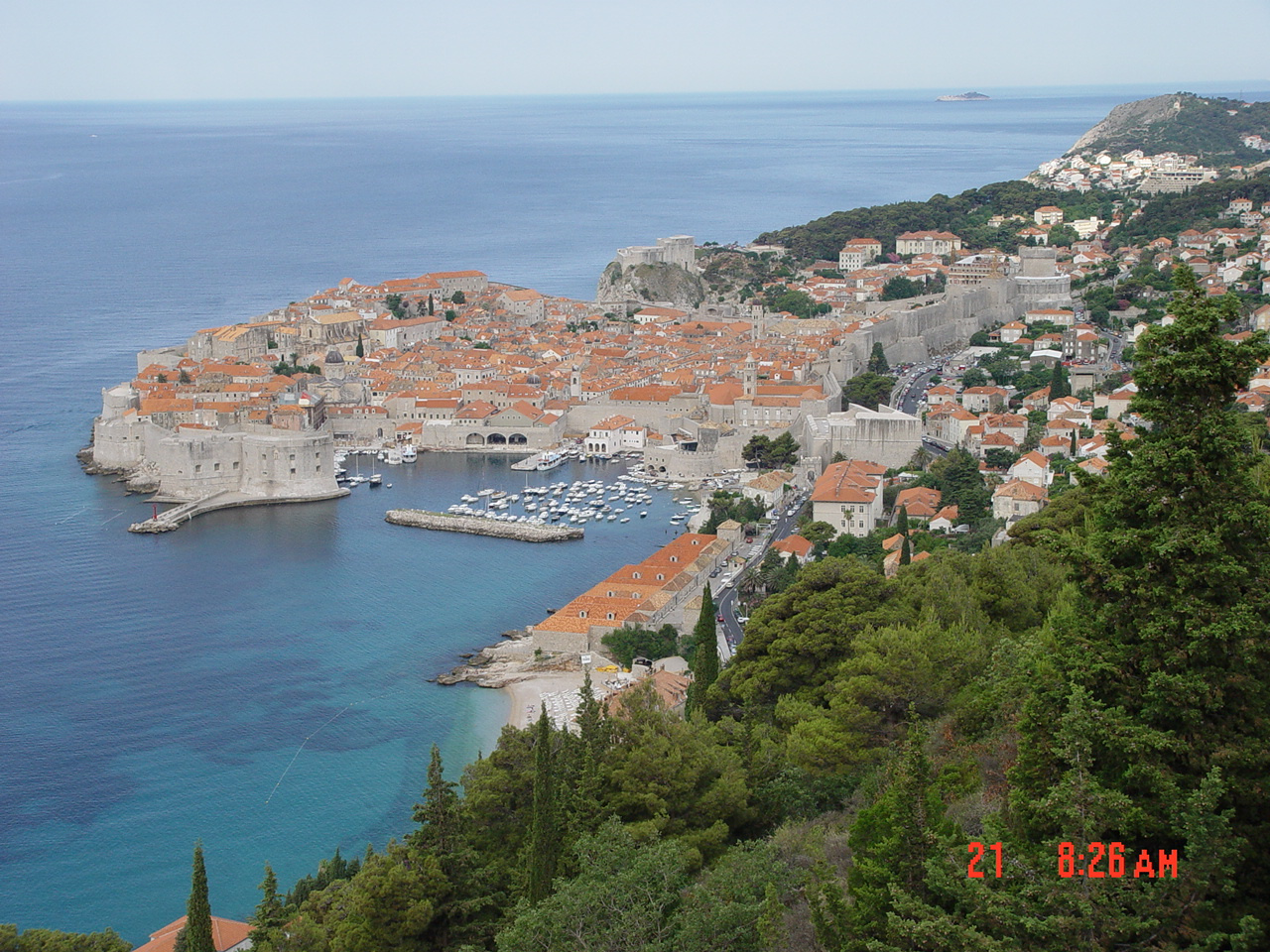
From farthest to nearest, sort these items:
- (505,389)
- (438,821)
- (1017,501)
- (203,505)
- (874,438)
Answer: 1. (505,389)
2. (203,505)
3. (874,438)
4. (1017,501)
5. (438,821)

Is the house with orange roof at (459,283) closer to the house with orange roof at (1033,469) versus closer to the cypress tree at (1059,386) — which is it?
the cypress tree at (1059,386)

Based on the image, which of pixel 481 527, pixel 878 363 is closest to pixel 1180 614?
pixel 481 527

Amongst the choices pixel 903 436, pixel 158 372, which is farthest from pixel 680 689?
pixel 158 372

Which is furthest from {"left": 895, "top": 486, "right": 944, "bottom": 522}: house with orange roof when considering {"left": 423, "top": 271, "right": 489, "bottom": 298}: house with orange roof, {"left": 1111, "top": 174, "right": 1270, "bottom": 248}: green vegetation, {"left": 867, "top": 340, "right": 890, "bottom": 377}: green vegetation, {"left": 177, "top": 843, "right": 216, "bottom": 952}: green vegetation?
{"left": 423, "top": 271, "right": 489, "bottom": 298}: house with orange roof

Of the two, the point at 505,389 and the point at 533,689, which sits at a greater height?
the point at 505,389

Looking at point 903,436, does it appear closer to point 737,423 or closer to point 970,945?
point 737,423

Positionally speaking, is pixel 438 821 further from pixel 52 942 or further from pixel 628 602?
pixel 628 602
